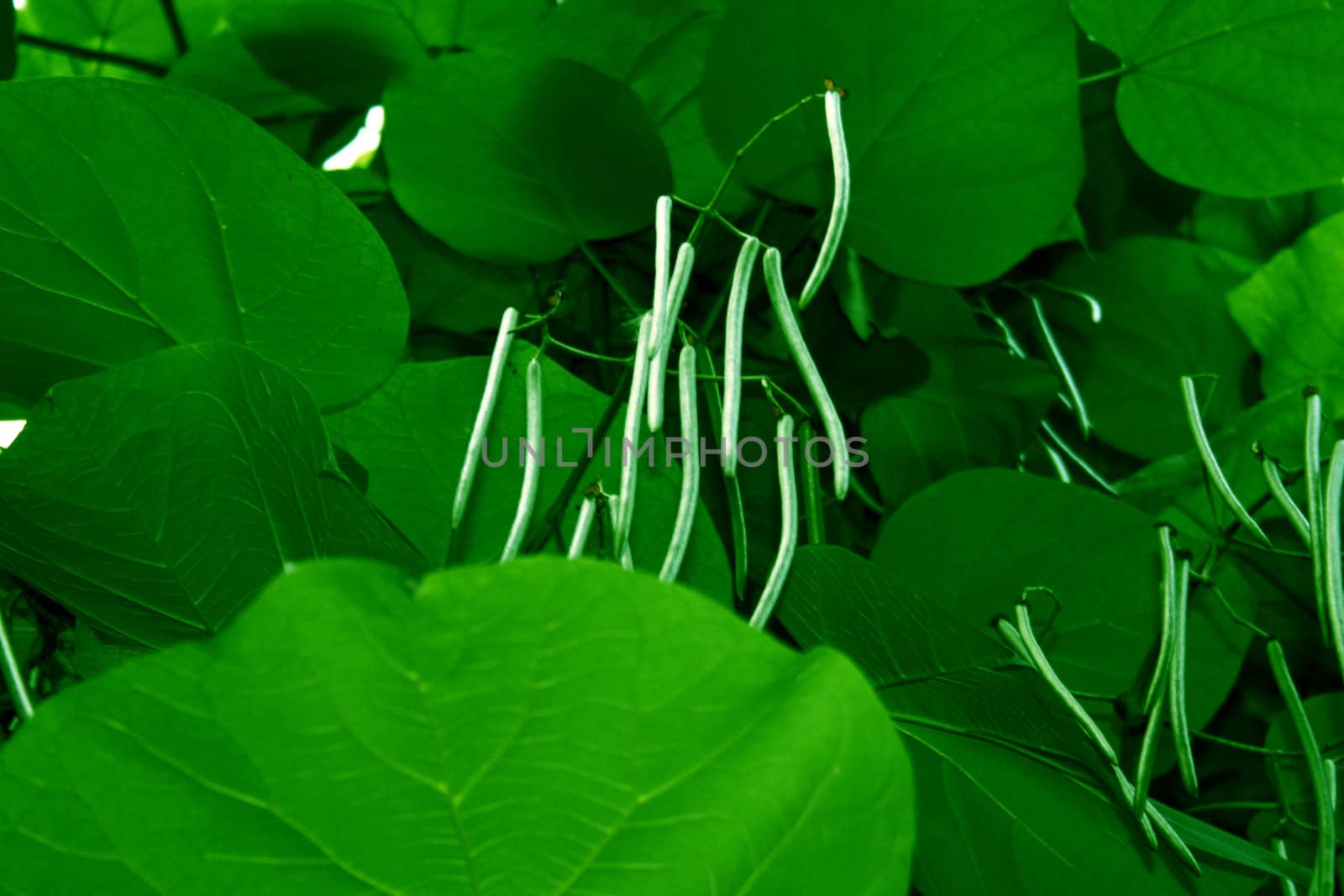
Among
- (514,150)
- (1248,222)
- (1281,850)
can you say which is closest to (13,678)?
(514,150)

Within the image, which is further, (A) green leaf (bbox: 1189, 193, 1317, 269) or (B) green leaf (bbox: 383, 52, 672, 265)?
(A) green leaf (bbox: 1189, 193, 1317, 269)

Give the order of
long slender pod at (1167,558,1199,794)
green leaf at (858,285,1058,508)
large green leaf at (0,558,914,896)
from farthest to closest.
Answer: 1. green leaf at (858,285,1058,508)
2. long slender pod at (1167,558,1199,794)
3. large green leaf at (0,558,914,896)

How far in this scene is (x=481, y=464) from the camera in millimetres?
213

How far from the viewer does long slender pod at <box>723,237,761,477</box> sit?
18 cm

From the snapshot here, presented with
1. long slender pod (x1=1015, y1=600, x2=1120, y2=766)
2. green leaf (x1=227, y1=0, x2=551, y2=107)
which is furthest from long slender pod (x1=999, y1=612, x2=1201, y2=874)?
green leaf (x1=227, y1=0, x2=551, y2=107)

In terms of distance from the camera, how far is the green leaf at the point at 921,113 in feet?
0.82

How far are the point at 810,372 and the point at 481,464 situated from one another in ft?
0.22

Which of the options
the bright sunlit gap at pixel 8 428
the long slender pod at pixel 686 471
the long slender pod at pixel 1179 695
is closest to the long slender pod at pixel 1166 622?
the long slender pod at pixel 1179 695

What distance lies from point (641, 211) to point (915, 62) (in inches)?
2.9

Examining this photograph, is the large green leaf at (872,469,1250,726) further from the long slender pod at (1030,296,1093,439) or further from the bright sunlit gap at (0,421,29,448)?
the bright sunlit gap at (0,421,29,448)

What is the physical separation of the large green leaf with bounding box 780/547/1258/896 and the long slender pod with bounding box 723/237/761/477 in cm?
3

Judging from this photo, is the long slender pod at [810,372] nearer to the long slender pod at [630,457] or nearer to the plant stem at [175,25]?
the long slender pod at [630,457]

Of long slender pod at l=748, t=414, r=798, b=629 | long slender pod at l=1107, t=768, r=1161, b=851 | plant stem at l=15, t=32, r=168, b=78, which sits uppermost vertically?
plant stem at l=15, t=32, r=168, b=78

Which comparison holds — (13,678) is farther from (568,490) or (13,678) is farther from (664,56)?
(664,56)
